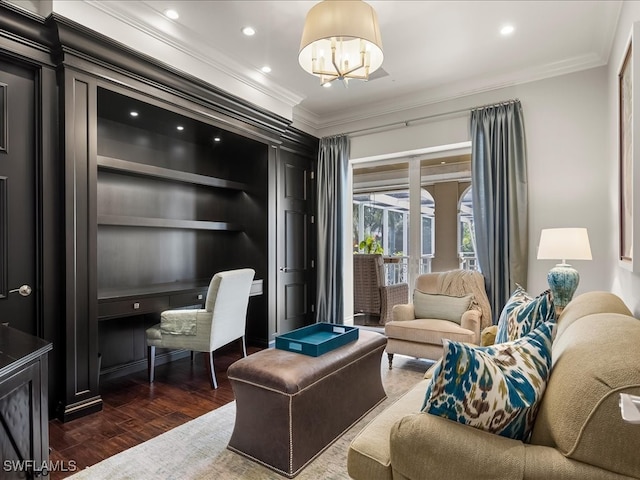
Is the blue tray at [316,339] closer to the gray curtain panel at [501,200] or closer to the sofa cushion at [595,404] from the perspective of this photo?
the sofa cushion at [595,404]

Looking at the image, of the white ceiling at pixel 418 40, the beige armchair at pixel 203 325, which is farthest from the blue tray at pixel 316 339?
the white ceiling at pixel 418 40

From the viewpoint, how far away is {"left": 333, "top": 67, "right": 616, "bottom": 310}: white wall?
11.5 feet

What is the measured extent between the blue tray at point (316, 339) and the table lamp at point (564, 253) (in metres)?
1.73

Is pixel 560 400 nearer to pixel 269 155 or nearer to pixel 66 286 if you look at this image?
pixel 66 286

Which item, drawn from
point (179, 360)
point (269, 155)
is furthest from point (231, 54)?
point (179, 360)

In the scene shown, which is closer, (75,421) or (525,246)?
(75,421)

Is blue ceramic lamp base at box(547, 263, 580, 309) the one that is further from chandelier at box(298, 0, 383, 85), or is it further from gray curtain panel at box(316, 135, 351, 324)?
gray curtain panel at box(316, 135, 351, 324)

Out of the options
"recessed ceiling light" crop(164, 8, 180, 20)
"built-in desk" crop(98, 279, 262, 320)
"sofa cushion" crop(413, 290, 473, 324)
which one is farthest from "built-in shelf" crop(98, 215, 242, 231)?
"sofa cushion" crop(413, 290, 473, 324)

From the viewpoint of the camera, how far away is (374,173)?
517cm

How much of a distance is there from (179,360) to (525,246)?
3.74m

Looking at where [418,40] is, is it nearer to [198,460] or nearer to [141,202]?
[141,202]

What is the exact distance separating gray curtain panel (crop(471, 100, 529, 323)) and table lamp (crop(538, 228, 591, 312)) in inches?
28.3

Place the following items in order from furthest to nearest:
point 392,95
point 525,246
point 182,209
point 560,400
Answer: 1. point 392,95
2. point 182,209
3. point 525,246
4. point 560,400

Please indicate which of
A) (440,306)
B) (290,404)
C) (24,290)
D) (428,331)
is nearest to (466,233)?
(440,306)
